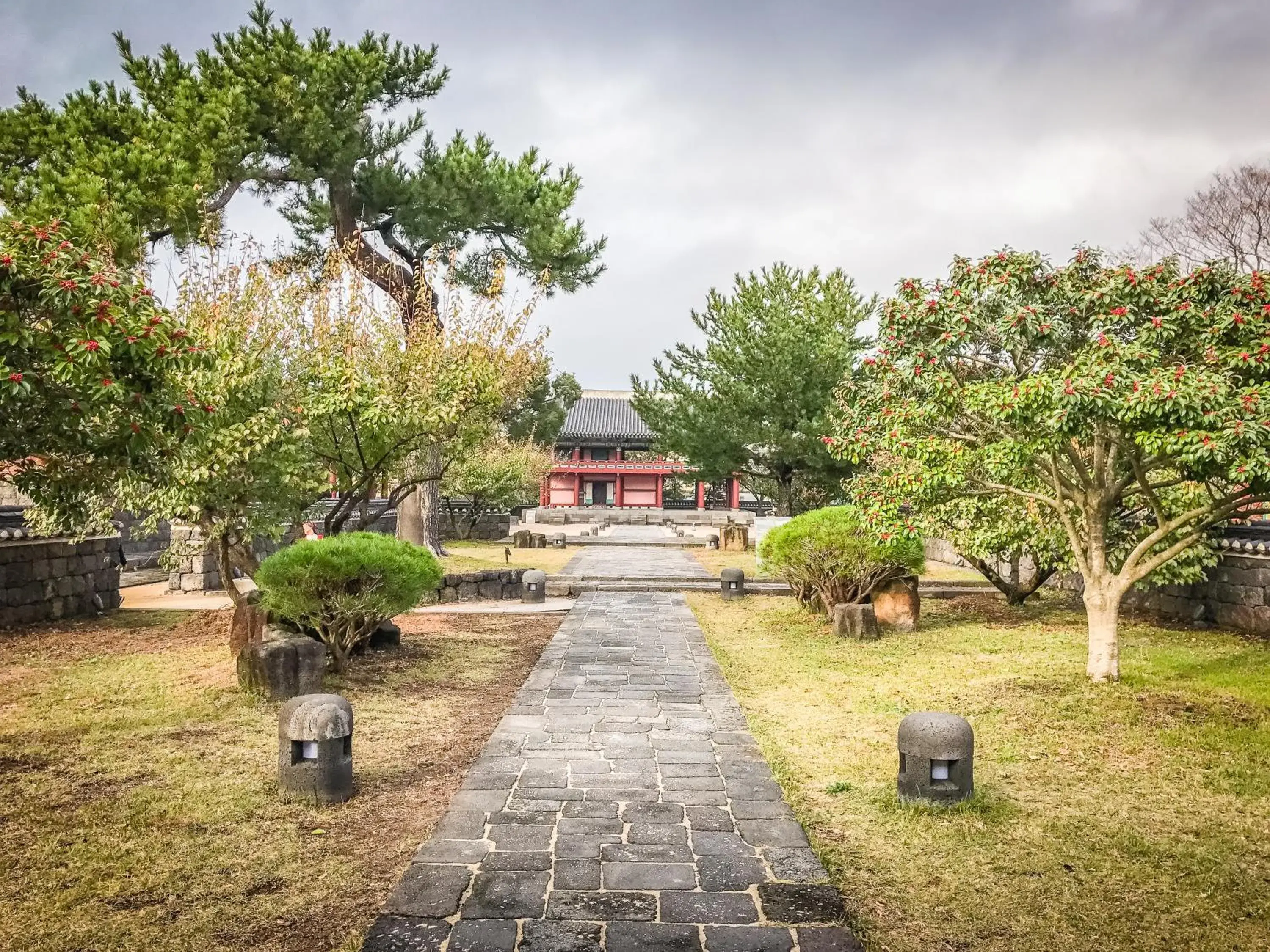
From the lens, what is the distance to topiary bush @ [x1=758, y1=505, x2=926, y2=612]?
427 inches

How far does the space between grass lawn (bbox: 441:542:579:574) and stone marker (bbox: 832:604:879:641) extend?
7.70m

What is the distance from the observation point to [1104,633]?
7609 millimetres

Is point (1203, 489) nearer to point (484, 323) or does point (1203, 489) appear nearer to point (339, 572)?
point (339, 572)

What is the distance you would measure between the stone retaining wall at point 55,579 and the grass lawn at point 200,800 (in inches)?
85.0

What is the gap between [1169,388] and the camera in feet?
20.6

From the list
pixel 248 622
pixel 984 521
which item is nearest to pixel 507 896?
pixel 248 622

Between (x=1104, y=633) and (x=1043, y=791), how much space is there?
296cm

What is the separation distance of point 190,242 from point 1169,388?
1341 cm

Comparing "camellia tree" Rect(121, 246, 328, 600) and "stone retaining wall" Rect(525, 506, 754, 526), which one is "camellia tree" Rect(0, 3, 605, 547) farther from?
"stone retaining wall" Rect(525, 506, 754, 526)

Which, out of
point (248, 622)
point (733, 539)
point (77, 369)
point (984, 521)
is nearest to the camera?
point (77, 369)

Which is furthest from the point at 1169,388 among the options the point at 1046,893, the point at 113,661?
the point at 113,661

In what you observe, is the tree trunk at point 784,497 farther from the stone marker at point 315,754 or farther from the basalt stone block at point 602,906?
the basalt stone block at point 602,906

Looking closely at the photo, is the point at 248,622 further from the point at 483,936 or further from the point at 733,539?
the point at 733,539

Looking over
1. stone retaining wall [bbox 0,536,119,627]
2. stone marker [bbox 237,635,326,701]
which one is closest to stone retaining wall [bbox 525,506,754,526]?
stone retaining wall [bbox 0,536,119,627]
